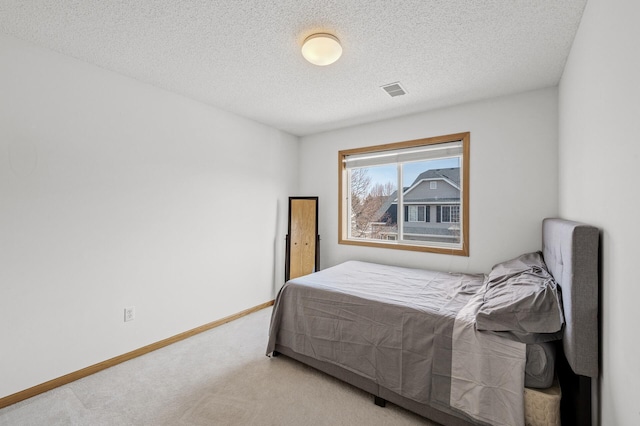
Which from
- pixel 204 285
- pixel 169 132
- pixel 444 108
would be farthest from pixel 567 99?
pixel 204 285

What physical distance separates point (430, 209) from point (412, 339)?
6.21 ft

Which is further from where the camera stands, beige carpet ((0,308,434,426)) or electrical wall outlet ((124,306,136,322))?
electrical wall outlet ((124,306,136,322))

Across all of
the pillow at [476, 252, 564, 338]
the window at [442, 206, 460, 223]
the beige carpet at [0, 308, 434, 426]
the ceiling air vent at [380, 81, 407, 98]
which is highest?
the ceiling air vent at [380, 81, 407, 98]

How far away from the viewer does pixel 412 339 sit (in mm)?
1816

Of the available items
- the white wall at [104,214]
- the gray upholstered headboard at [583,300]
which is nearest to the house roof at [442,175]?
the gray upholstered headboard at [583,300]

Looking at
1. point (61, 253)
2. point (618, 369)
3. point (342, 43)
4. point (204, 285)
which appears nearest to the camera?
point (618, 369)

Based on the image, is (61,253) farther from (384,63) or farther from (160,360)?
(384,63)

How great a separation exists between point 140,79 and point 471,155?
333cm

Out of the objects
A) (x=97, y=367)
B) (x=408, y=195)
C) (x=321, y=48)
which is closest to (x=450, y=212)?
(x=408, y=195)

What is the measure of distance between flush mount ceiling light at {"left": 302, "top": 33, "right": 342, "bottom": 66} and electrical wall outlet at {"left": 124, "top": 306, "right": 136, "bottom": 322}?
102 inches

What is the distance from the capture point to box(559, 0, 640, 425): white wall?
963mm

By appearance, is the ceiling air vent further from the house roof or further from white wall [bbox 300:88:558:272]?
the house roof

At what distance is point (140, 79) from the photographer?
2.55 metres

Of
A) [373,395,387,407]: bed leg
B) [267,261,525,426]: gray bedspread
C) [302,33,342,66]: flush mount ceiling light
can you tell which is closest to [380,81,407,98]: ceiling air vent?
[302,33,342,66]: flush mount ceiling light
